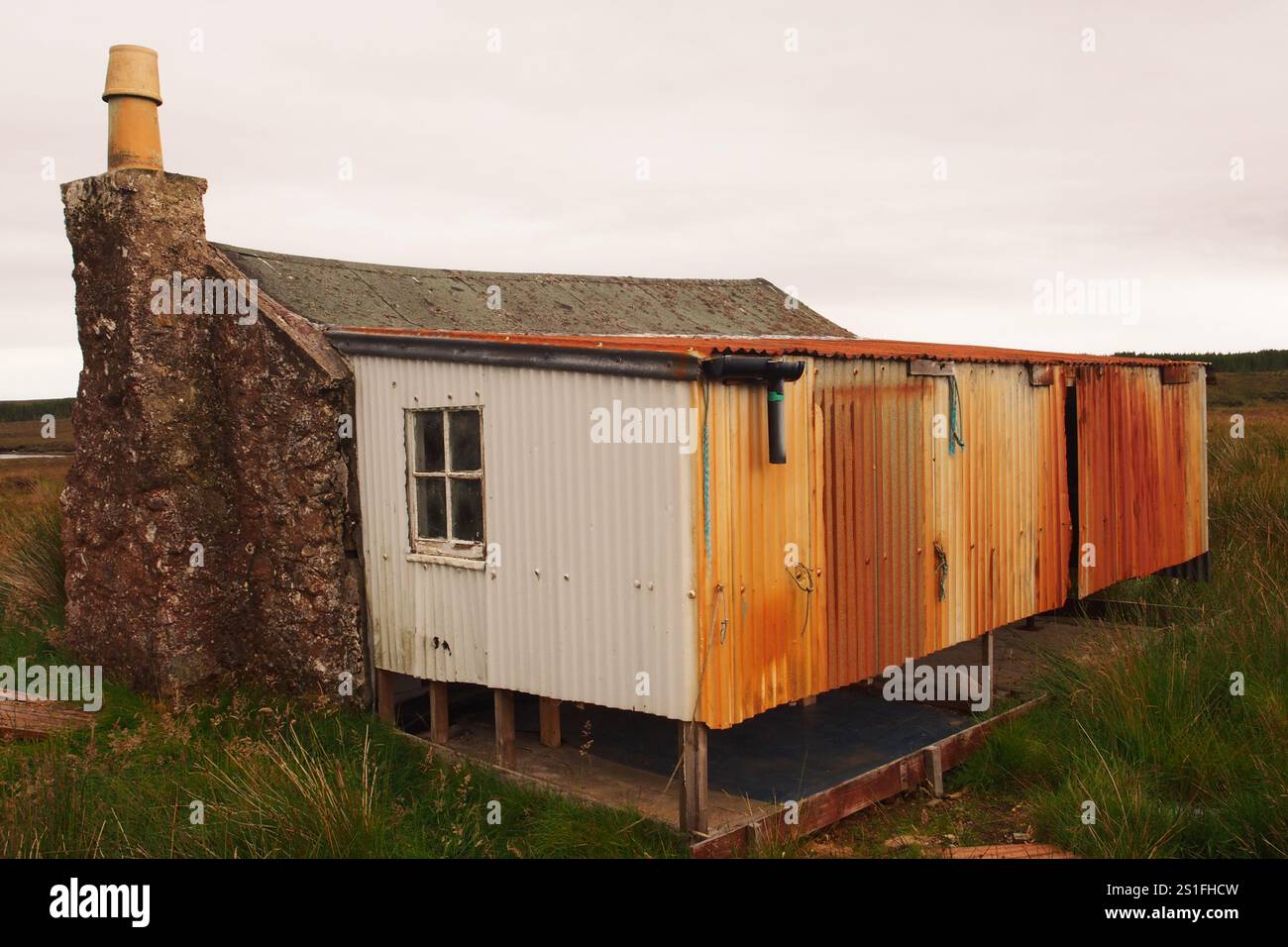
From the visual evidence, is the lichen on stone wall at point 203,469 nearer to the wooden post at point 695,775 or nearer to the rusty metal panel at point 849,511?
the wooden post at point 695,775

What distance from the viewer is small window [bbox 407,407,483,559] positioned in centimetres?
759

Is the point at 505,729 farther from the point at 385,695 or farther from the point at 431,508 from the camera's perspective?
the point at 431,508

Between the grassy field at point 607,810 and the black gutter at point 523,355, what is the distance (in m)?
2.59

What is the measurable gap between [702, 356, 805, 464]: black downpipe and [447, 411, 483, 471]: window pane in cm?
198

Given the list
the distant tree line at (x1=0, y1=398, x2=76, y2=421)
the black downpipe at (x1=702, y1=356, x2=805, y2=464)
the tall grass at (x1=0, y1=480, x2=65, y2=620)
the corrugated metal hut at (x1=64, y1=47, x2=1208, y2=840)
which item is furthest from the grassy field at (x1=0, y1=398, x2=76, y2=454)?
the black downpipe at (x1=702, y1=356, x2=805, y2=464)

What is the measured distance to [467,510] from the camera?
7668 mm

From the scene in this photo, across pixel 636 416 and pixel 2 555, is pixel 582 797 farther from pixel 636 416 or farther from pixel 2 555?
pixel 2 555

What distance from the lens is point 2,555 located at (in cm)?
1218

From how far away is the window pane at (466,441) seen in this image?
24.7ft

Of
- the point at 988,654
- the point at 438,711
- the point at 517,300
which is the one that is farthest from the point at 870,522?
the point at 517,300

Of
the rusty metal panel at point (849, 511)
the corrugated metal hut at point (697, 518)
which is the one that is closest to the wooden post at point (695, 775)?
the corrugated metal hut at point (697, 518)

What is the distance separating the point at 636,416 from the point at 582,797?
2.50 metres

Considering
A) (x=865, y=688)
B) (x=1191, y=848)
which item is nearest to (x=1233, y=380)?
(x=865, y=688)

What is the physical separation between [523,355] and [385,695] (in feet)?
9.98
